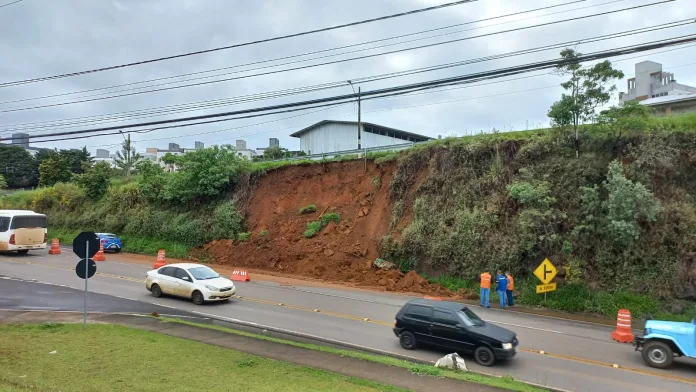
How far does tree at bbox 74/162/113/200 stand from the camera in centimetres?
4191

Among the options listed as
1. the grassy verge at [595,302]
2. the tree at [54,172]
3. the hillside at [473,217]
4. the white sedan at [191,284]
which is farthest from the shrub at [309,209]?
the tree at [54,172]

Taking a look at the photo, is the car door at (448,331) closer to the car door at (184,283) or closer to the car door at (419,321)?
the car door at (419,321)

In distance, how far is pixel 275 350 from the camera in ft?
34.5

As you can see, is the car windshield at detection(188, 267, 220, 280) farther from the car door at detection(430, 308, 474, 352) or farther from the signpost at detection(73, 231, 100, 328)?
the car door at detection(430, 308, 474, 352)

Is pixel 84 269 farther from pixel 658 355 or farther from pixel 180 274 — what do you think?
pixel 658 355

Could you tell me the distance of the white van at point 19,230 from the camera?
94.8ft

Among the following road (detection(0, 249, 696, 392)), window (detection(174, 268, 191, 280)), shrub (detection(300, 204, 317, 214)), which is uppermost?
shrub (detection(300, 204, 317, 214))

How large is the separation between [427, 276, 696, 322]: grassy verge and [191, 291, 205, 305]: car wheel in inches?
473

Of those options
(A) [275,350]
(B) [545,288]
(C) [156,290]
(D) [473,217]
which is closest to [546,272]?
(B) [545,288]

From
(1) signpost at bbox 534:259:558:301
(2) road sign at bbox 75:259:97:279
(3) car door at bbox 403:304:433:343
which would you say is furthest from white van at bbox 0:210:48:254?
(1) signpost at bbox 534:259:558:301

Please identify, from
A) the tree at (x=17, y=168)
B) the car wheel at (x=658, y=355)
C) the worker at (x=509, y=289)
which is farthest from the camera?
the tree at (x=17, y=168)

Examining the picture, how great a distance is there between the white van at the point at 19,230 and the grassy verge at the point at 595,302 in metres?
28.5

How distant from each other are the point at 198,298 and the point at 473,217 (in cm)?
1327

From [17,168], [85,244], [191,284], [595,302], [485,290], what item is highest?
[17,168]
